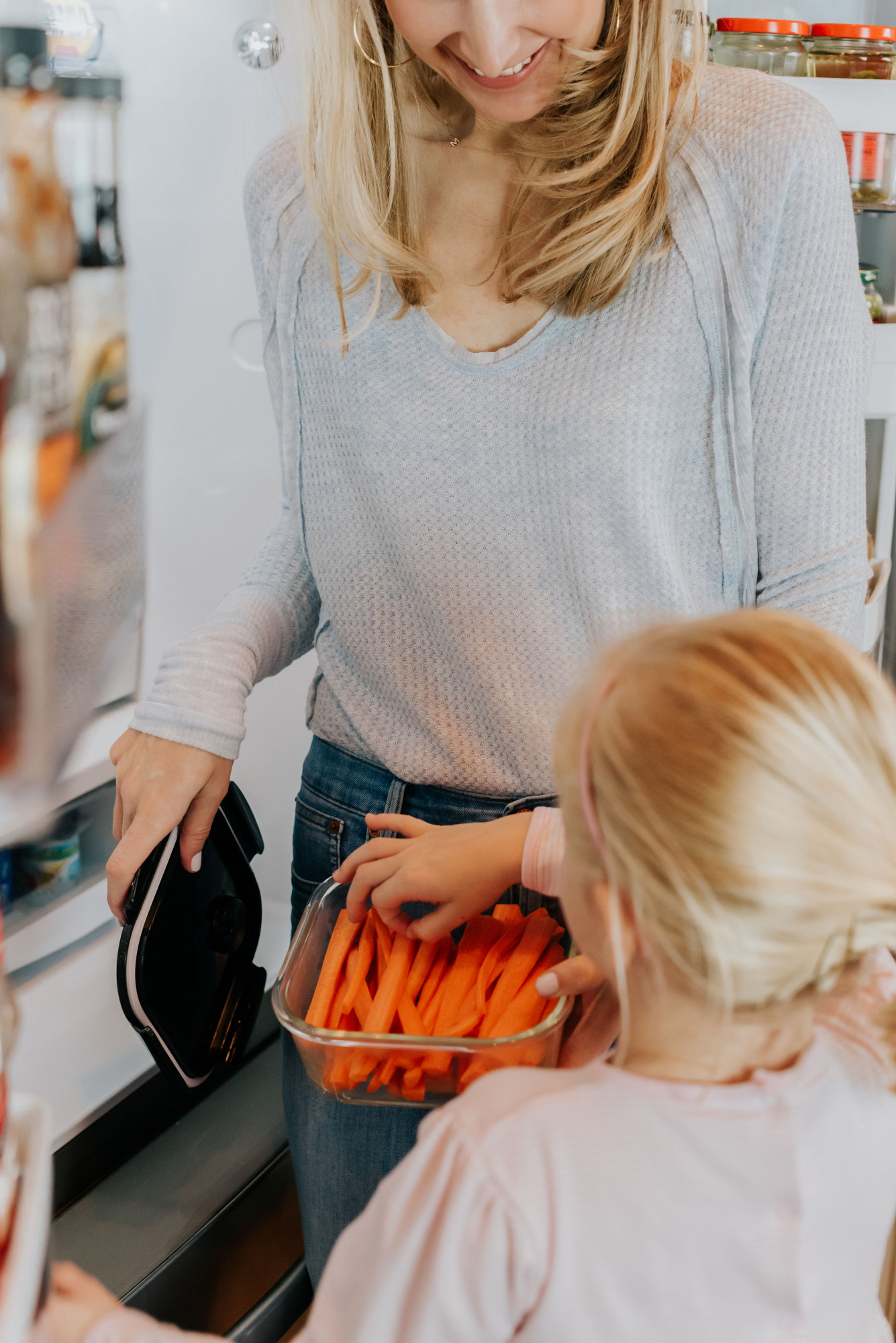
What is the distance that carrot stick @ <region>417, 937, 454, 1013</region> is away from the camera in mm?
867

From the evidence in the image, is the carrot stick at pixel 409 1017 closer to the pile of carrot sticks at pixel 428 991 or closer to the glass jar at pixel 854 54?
the pile of carrot sticks at pixel 428 991

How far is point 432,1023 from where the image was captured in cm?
84

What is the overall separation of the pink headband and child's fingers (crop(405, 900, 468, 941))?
0.23m

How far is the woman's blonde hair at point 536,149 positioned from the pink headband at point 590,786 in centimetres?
42

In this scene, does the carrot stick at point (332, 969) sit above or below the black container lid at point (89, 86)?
below

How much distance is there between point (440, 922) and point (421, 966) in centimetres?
5

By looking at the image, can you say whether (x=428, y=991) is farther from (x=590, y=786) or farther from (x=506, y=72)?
(x=506, y=72)

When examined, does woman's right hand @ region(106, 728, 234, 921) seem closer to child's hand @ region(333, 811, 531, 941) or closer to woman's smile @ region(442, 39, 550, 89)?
child's hand @ region(333, 811, 531, 941)

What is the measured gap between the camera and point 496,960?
2.86 ft

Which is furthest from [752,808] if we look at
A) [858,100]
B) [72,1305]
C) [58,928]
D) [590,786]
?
[858,100]

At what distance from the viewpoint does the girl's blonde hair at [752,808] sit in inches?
23.4

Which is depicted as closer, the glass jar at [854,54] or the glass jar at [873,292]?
the glass jar at [854,54]

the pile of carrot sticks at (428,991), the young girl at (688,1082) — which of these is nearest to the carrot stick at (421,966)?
the pile of carrot sticks at (428,991)

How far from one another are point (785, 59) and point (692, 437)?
1037 mm
